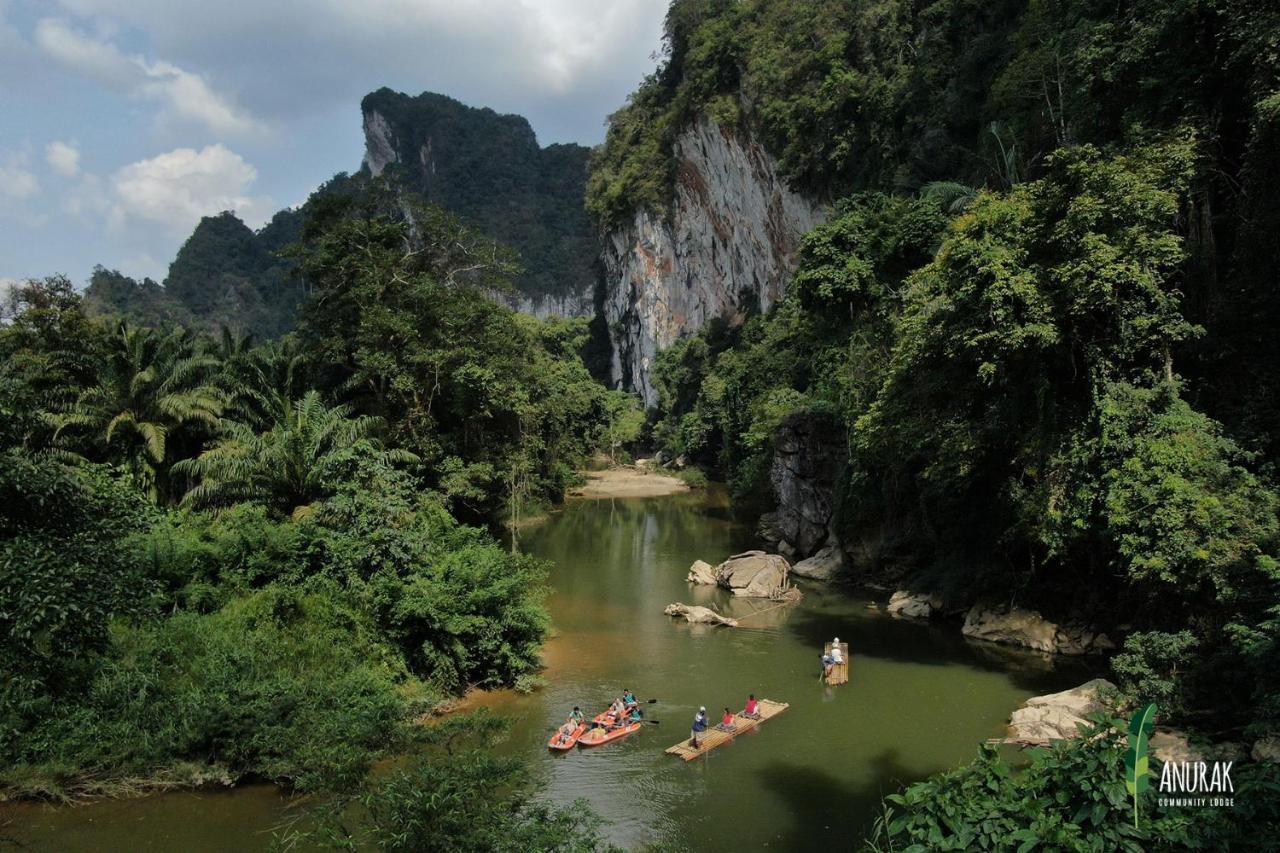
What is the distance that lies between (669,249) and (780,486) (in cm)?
3809

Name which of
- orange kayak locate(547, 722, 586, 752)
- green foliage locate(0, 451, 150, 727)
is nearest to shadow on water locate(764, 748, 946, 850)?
orange kayak locate(547, 722, 586, 752)

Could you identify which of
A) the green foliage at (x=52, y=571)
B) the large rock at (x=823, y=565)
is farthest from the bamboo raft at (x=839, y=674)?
the green foliage at (x=52, y=571)

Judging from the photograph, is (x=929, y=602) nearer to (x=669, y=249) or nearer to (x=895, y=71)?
(x=895, y=71)

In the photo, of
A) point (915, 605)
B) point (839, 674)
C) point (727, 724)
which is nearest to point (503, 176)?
point (915, 605)

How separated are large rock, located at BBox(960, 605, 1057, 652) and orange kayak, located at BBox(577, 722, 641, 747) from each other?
8.09 meters

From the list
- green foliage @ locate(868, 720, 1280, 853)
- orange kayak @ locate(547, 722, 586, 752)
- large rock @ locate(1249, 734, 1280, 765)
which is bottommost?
orange kayak @ locate(547, 722, 586, 752)

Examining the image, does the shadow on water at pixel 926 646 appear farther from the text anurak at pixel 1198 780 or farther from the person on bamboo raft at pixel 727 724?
the text anurak at pixel 1198 780

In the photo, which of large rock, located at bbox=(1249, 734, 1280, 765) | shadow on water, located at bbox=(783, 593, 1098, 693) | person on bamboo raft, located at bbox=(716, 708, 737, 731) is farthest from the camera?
shadow on water, located at bbox=(783, 593, 1098, 693)

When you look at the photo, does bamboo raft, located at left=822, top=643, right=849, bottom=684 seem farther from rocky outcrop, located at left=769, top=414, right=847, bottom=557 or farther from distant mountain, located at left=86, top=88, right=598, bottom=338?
distant mountain, located at left=86, top=88, right=598, bottom=338

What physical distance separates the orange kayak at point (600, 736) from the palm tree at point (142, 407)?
11.2 metres

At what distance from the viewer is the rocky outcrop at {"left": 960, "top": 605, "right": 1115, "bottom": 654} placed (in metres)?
14.5

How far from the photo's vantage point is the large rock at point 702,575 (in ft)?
71.2

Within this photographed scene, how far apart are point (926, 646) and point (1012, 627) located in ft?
5.44

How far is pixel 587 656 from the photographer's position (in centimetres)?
1524
